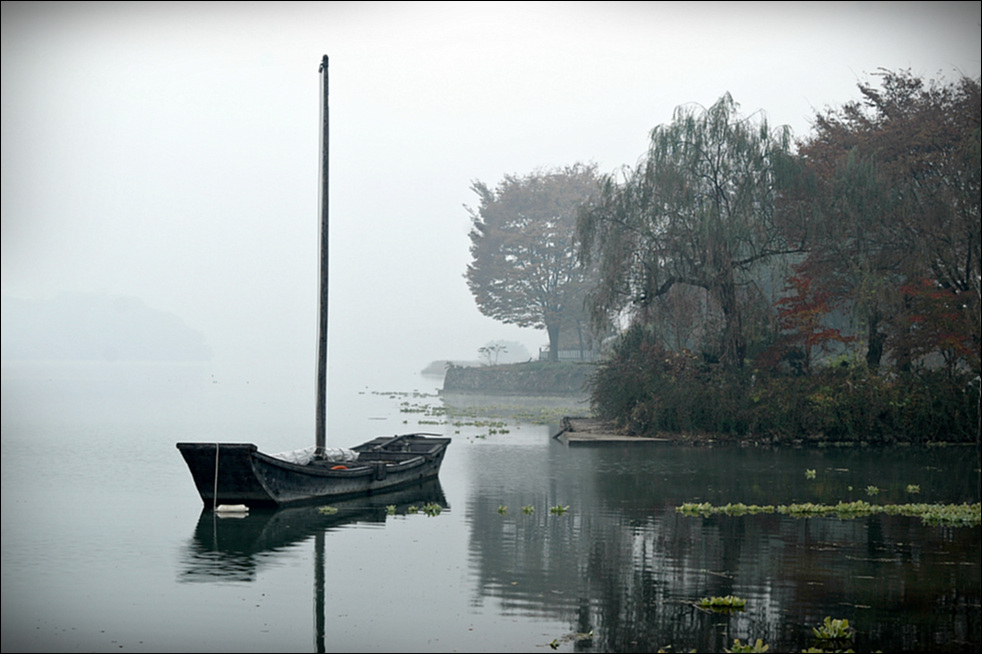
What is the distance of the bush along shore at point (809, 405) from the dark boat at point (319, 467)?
8.85 meters

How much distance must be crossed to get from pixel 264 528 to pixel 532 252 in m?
53.7

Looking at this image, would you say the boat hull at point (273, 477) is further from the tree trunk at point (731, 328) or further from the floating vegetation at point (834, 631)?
the tree trunk at point (731, 328)

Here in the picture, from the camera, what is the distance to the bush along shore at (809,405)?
2606 centimetres

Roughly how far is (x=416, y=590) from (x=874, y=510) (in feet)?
27.0

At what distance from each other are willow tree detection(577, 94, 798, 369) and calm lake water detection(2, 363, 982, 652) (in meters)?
6.23

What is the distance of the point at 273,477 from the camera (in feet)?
49.6

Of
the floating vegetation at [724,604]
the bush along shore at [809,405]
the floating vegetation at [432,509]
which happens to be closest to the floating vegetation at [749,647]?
the floating vegetation at [724,604]

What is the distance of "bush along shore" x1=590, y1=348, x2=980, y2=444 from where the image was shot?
85.5 ft

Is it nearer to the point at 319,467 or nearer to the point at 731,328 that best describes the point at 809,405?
the point at 731,328

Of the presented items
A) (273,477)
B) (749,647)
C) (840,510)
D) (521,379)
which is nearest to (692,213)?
(840,510)

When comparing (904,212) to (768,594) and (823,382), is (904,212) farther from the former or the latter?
(768,594)

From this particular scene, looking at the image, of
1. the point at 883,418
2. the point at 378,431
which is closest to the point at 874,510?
the point at 883,418

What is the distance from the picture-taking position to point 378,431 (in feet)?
103

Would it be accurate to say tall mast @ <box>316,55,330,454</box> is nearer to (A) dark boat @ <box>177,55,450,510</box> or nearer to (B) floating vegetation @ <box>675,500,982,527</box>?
(A) dark boat @ <box>177,55,450,510</box>
